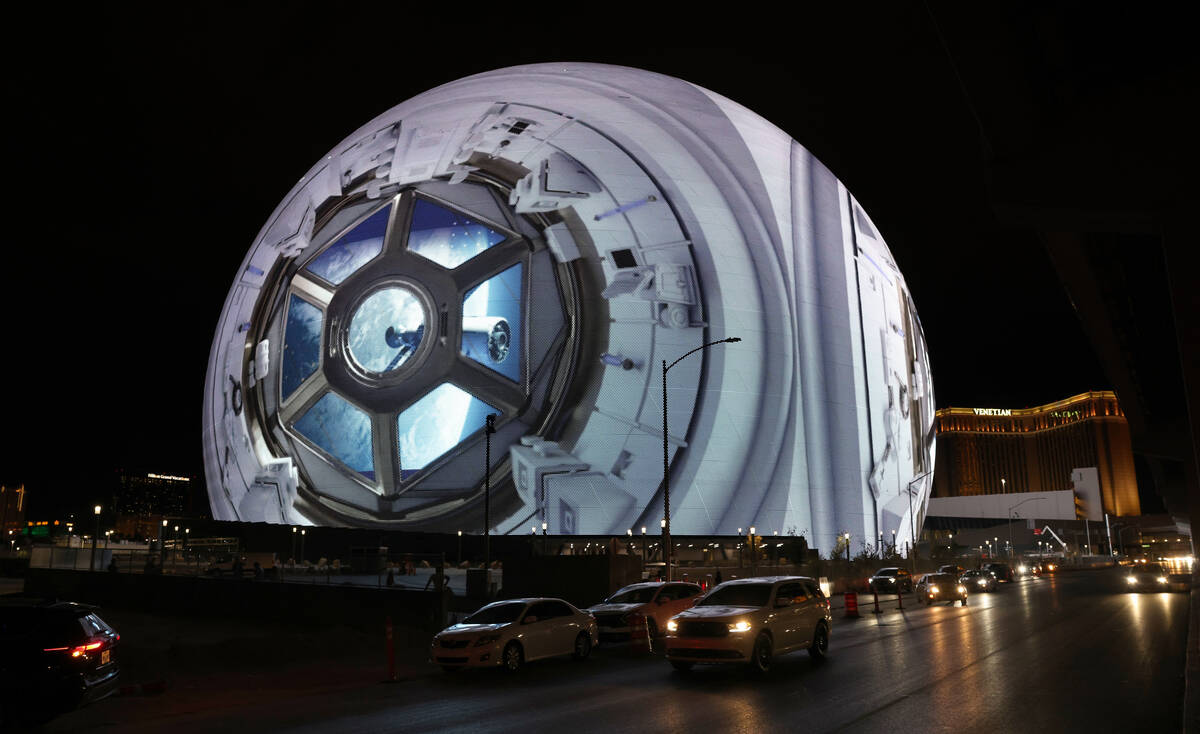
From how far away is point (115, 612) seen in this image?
27359mm

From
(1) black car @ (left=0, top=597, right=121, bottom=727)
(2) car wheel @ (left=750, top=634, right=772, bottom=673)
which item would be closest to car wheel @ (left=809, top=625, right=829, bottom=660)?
(2) car wheel @ (left=750, top=634, right=772, bottom=673)

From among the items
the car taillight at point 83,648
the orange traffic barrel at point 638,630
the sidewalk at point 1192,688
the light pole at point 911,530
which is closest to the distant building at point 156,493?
the light pole at point 911,530

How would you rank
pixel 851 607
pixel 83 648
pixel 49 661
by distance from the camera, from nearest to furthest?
pixel 49 661
pixel 83 648
pixel 851 607

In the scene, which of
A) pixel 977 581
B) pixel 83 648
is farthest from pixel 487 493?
pixel 977 581

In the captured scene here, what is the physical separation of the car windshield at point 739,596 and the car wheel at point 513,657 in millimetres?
2870

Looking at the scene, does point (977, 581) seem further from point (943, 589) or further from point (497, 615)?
point (497, 615)

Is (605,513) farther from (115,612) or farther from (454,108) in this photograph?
(454,108)

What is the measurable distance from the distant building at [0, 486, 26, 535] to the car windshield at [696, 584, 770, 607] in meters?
197

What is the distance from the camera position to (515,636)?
13.1 metres

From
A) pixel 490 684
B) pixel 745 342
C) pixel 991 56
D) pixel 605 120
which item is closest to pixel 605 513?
pixel 745 342

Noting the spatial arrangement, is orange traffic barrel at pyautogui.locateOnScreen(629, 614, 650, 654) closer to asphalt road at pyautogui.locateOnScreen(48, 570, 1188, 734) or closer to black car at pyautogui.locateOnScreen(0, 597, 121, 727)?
asphalt road at pyautogui.locateOnScreen(48, 570, 1188, 734)

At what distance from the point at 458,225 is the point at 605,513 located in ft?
40.2

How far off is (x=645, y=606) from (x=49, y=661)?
36.0 ft

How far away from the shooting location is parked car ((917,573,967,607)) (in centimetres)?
2880
